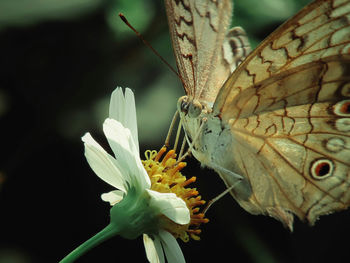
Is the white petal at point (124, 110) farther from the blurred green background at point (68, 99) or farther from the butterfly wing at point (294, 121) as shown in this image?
the blurred green background at point (68, 99)

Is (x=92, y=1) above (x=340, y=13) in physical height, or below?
above

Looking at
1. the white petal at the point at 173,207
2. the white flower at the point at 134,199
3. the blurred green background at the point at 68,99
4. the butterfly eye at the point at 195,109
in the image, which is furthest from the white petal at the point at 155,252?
the blurred green background at the point at 68,99

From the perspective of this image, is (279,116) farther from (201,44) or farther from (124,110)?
(124,110)

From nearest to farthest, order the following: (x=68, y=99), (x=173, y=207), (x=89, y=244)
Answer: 1. (x=89, y=244)
2. (x=173, y=207)
3. (x=68, y=99)

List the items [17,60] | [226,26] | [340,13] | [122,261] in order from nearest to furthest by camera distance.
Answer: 1. [340,13]
2. [226,26]
3. [17,60]
4. [122,261]

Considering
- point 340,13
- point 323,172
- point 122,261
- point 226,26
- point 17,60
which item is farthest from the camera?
point 122,261

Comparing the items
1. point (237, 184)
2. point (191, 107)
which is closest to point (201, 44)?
point (191, 107)

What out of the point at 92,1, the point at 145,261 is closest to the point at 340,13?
the point at 92,1

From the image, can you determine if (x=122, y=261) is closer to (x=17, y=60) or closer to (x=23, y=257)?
(x=23, y=257)
